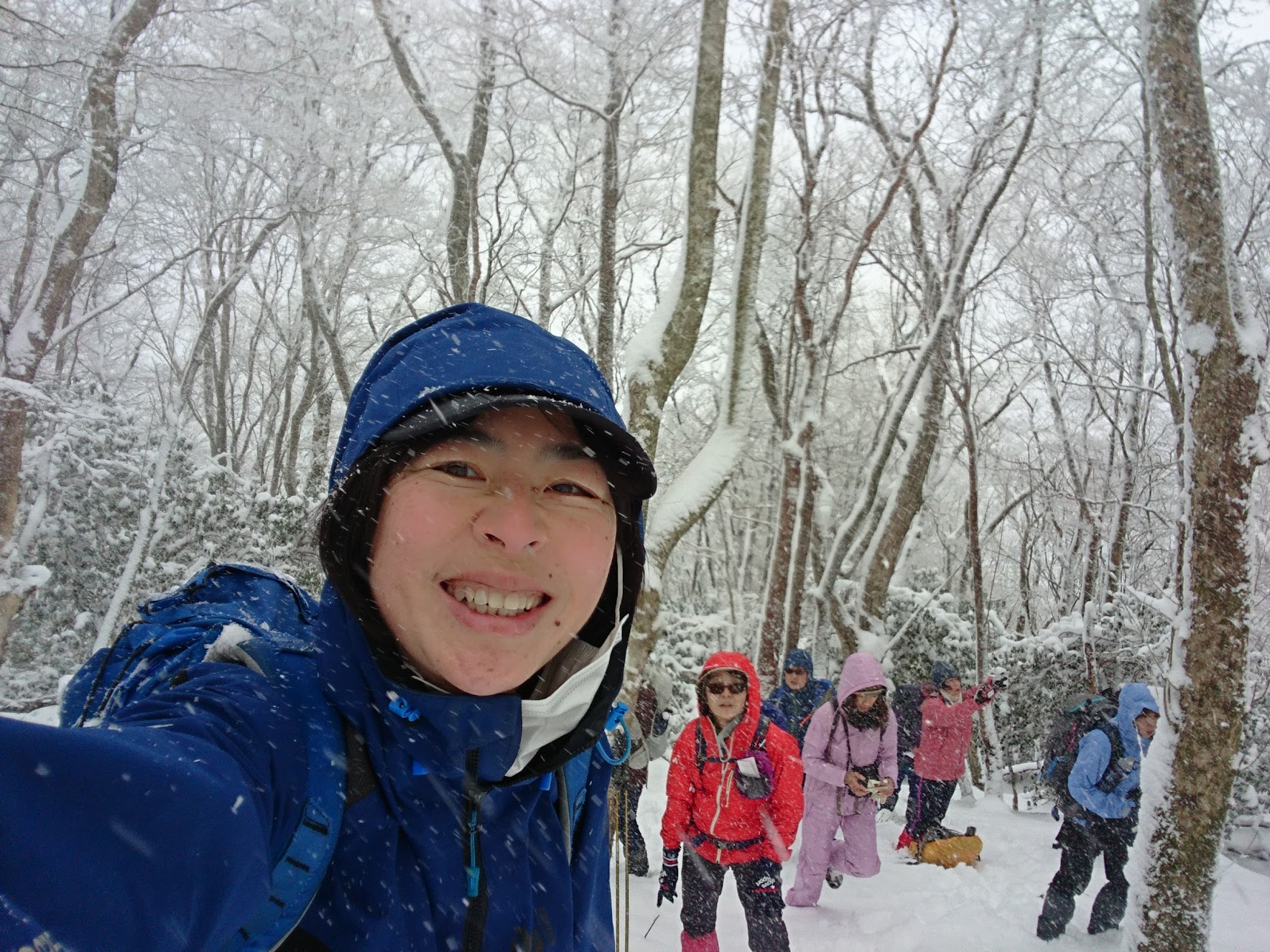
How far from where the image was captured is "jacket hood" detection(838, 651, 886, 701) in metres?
5.84

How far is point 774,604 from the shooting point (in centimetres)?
1182

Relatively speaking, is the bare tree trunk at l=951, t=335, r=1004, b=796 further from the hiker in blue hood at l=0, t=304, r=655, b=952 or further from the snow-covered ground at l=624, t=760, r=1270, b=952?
the hiker in blue hood at l=0, t=304, r=655, b=952

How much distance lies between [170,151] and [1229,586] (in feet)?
35.0

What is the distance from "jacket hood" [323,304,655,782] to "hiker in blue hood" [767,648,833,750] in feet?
23.4

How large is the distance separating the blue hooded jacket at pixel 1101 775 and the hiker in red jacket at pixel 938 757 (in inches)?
88.0

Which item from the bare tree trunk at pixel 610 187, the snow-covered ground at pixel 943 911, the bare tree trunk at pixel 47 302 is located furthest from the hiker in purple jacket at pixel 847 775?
the bare tree trunk at pixel 47 302

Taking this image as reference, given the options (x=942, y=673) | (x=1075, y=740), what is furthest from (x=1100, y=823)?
(x=942, y=673)

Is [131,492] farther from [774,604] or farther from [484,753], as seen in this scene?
[484,753]

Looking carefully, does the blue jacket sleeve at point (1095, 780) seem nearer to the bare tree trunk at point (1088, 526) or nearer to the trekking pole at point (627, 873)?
the trekking pole at point (627, 873)

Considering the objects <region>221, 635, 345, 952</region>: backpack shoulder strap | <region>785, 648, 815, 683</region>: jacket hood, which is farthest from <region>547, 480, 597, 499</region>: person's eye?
<region>785, 648, 815, 683</region>: jacket hood

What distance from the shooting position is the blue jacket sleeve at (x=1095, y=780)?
17.5 feet

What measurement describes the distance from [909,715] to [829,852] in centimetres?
316

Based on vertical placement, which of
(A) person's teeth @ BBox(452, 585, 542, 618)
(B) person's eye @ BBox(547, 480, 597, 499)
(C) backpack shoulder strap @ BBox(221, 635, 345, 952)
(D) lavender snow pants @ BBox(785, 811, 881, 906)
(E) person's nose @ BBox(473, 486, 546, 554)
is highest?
(B) person's eye @ BBox(547, 480, 597, 499)

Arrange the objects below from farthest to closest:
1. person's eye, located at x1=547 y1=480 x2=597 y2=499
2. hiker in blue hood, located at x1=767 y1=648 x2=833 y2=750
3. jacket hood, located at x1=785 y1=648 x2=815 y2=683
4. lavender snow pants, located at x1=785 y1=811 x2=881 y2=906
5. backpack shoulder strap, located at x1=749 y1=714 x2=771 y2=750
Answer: jacket hood, located at x1=785 y1=648 x2=815 y2=683
hiker in blue hood, located at x1=767 y1=648 x2=833 y2=750
lavender snow pants, located at x1=785 y1=811 x2=881 y2=906
backpack shoulder strap, located at x1=749 y1=714 x2=771 y2=750
person's eye, located at x1=547 y1=480 x2=597 y2=499
